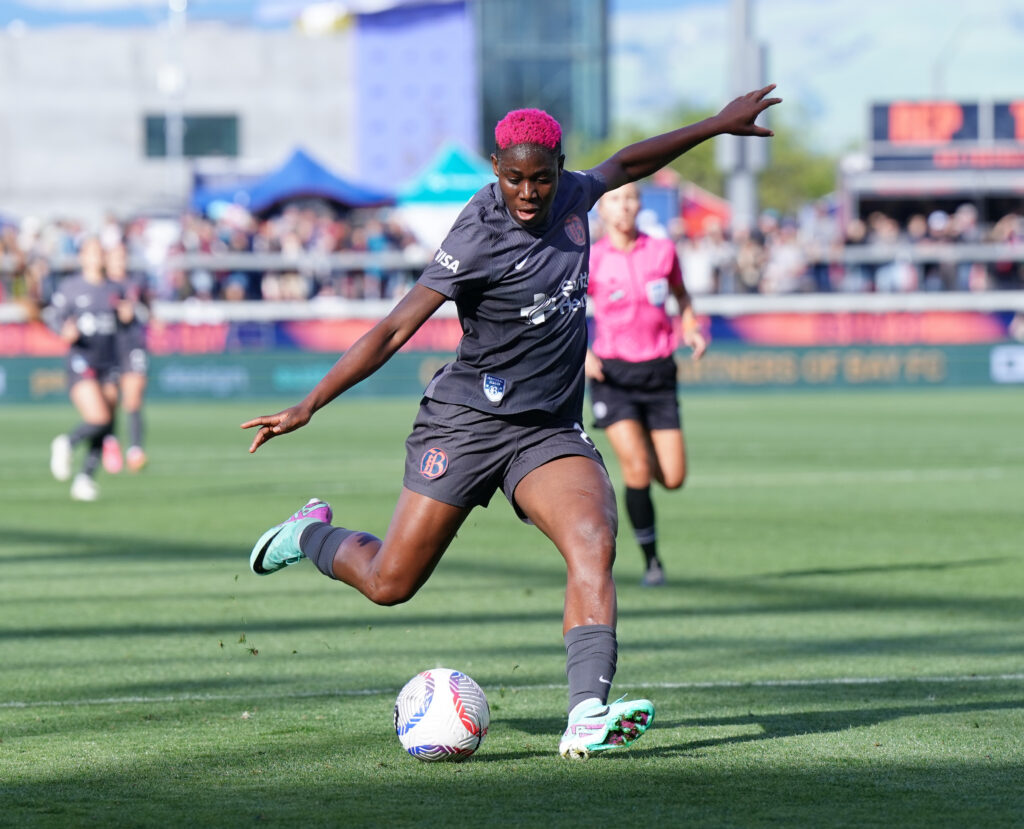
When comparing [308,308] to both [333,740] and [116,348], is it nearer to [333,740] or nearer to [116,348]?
[116,348]

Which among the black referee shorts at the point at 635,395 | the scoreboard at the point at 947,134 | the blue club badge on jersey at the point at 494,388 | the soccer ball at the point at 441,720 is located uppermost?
the scoreboard at the point at 947,134

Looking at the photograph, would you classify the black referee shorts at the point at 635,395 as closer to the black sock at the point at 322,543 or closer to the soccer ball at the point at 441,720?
the black sock at the point at 322,543

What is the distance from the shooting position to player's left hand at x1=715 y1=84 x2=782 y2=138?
22.5ft

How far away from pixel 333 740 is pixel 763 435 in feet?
59.6

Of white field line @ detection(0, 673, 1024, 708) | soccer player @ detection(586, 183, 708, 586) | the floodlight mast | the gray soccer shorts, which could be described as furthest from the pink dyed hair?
the floodlight mast

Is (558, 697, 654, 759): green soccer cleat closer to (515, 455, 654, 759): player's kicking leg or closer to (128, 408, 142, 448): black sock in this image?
(515, 455, 654, 759): player's kicking leg

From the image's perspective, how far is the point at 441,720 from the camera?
19.6 ft

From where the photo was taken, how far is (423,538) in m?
6.42

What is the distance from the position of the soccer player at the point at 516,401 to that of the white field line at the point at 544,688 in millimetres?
946

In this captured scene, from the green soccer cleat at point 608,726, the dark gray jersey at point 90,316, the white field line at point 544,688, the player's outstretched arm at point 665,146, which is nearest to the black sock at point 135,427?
the dark gray jersey at point 90,316

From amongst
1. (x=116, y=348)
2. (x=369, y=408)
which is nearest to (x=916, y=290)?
(x=369, y=408)

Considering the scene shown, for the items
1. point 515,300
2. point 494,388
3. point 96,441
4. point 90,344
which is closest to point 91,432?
point 96,441

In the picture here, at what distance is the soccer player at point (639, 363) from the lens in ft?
35.6

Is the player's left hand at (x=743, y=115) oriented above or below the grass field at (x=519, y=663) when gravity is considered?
above
